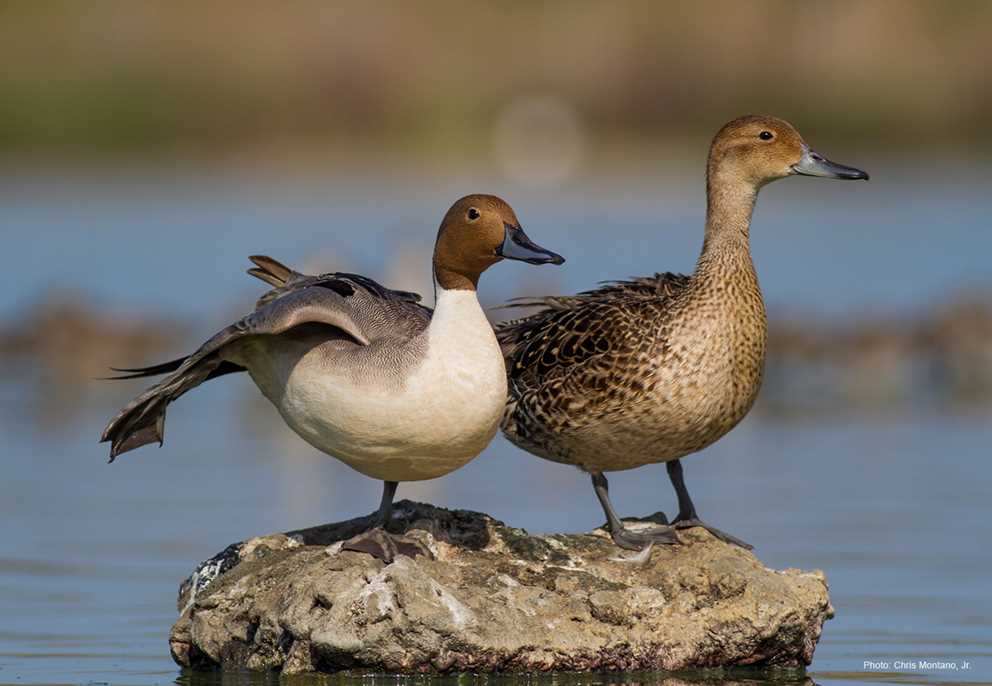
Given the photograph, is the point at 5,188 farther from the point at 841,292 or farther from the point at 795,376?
the point at 795,376

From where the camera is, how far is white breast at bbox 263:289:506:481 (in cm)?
576

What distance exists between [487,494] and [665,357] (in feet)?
10.9

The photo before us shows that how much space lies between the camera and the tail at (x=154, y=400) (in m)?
6.20

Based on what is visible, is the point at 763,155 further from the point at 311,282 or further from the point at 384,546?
the point at 384,546

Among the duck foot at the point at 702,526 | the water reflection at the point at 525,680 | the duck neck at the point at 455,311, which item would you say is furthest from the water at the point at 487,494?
the duck neck at the point at 455,311

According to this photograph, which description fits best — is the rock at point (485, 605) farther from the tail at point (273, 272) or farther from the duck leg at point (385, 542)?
the tail at point (273, 272)

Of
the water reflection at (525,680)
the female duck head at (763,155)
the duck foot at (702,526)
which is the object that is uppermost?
the female duck head at (763,155)

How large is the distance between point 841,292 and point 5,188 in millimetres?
16795

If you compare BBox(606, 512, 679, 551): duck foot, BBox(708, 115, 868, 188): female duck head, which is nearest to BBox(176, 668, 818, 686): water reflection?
BBox(606, 512, 679, 551): duck foot

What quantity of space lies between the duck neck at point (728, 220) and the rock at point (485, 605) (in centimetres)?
105

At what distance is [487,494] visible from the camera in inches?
383

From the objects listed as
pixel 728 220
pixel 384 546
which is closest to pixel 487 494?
pixel 728 220

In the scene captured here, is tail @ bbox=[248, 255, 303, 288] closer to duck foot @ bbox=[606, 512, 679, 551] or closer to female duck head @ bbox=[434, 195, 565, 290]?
female duck head @ bbox=[434, 195, 565, 290]

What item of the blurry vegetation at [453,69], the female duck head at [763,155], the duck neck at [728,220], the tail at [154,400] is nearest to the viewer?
the tail at [154,400]
